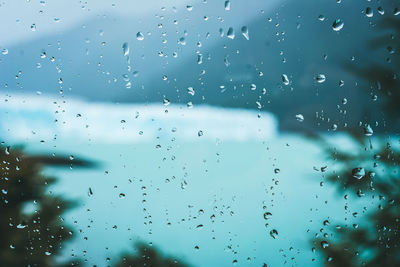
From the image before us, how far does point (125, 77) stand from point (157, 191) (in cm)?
29

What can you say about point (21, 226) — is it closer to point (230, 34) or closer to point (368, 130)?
point (230, 34)

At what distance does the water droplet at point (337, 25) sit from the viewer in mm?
841

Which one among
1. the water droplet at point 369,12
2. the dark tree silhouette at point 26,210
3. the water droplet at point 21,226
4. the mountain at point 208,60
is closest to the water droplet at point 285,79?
the mountain at point 208,60

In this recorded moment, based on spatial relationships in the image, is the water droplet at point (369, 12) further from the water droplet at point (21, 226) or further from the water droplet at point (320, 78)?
the water droplet at point (21, 226)

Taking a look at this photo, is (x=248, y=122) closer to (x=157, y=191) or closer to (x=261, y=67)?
(x=261, y=67)

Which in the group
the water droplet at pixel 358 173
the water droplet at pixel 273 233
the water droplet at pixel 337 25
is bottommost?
the water droplet at pixel 273 233

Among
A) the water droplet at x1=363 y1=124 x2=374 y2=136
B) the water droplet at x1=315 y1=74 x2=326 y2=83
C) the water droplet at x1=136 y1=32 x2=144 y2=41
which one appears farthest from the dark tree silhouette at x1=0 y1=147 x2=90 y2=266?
the water droplet at x1=363 y1=124 x2=374 y2=136

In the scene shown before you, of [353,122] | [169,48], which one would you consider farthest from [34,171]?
[353,122]

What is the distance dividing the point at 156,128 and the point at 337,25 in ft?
1.73

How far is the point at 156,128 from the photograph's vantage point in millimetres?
800

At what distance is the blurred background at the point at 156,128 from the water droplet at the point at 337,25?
0.02m

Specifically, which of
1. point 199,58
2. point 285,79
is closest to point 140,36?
point 199,58

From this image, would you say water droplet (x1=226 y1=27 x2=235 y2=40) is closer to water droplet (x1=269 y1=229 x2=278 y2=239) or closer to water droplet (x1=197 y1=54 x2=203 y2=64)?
Answer: water droplet (x1=197 y1=54 x2=203 y2=64)

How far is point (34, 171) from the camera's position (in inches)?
32.4
